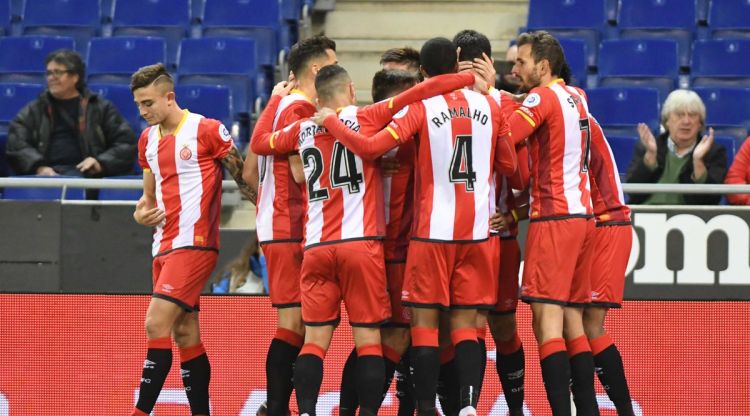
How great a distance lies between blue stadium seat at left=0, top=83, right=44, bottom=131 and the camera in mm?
12109

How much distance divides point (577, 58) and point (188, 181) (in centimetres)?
545

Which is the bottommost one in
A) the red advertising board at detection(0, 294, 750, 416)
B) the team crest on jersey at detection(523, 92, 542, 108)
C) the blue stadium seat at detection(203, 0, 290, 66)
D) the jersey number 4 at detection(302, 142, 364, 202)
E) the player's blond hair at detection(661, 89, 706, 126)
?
the red advertising board at detection(0, 294, 750, 416)

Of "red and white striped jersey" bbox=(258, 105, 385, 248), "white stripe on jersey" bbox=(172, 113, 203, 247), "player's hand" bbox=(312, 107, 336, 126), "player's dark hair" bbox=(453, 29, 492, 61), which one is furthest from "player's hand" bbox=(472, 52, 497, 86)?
"white stripe on jersey" bbox=(172, 113, 203, 247)

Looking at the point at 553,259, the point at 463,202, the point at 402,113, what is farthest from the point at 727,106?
the point at 402,113

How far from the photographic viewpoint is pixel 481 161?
713cm

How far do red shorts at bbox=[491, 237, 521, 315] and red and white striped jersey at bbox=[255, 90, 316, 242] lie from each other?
1.18 m

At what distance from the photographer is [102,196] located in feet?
35.0

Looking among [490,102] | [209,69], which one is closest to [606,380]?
[490,102]

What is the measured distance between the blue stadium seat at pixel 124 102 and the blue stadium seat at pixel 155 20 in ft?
4.12

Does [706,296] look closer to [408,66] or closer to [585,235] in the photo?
[585,235]

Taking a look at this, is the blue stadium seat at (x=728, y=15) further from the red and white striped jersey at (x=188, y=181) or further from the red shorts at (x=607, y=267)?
the red and white striped jersey at (x=188, y=181)

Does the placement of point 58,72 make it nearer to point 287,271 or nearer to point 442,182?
point 287,271

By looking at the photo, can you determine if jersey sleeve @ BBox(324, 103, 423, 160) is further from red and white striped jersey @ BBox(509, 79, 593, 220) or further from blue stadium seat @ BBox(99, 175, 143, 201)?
blue stadium seat @ BBox(99, 175, 143, 201)

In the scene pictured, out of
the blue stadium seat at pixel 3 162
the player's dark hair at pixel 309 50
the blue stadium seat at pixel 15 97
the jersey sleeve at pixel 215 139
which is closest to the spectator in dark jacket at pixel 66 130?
the blue stadium seat at pixel 3 162
